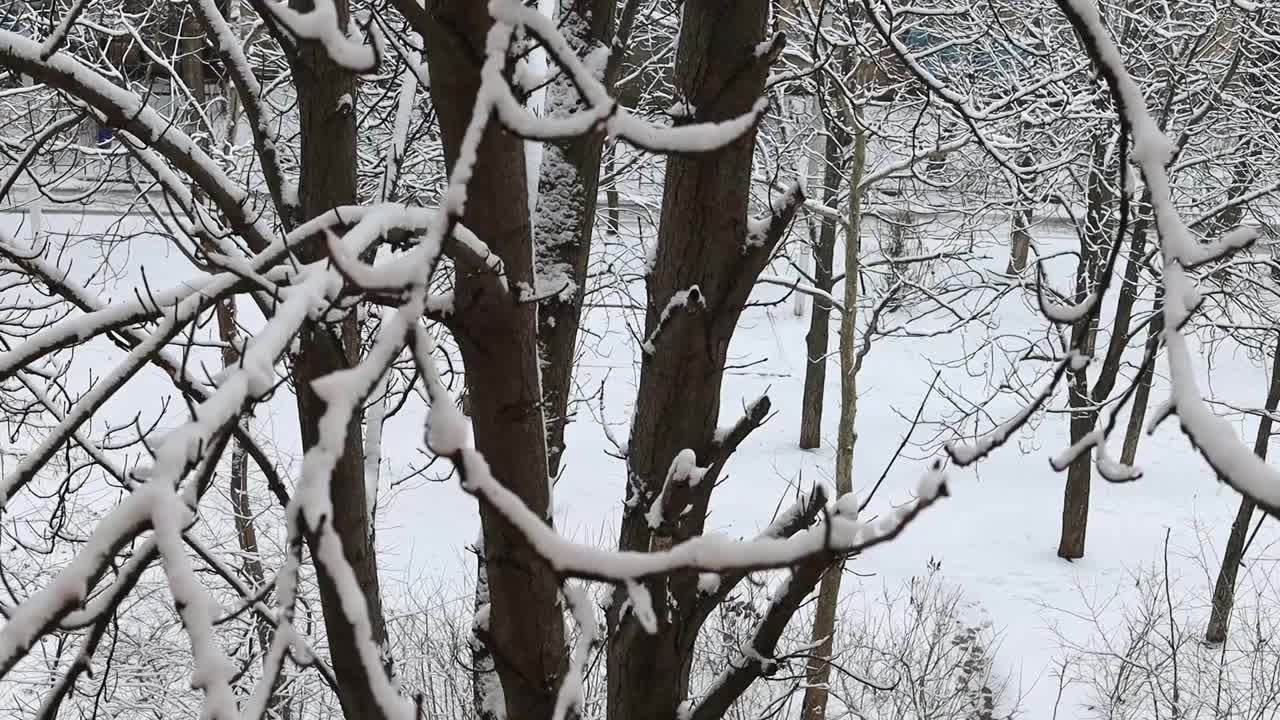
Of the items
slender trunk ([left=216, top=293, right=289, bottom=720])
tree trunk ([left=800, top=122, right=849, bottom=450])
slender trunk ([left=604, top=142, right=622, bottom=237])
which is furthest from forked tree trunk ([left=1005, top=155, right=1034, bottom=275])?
slender trunk ([left=216, top=293, right=289, bottom=720])

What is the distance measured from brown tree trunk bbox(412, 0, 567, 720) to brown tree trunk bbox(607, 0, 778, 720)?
0.25 meters

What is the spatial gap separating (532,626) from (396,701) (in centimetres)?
165

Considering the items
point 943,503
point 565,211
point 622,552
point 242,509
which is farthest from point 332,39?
point 943,503

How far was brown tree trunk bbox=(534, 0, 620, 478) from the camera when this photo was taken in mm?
3393

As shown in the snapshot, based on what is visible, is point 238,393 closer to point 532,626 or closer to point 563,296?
point 532,626

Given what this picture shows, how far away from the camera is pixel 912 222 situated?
1466 cm

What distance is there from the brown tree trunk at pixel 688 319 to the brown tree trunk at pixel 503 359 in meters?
0.25

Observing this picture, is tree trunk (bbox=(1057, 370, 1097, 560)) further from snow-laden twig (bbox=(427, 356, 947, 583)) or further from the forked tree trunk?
snow-laden twig (bbox=(427, 356, 947, 583))

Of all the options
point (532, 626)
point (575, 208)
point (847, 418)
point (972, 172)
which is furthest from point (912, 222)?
point (532, 626)

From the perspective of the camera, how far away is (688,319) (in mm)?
2656

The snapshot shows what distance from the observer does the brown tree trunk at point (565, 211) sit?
3.39 m

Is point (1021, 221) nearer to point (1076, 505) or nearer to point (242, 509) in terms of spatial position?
point (1076, 505)

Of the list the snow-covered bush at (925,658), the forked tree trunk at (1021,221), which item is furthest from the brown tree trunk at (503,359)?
the forked tree trunk at (1021,221)

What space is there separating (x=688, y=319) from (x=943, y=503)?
442 inches
